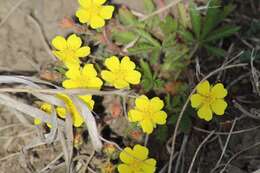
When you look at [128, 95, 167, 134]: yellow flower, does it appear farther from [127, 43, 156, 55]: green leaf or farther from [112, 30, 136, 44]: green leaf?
[112, 30, 136, 44]: green leaf

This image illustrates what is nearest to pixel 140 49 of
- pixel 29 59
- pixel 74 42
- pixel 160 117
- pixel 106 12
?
pixel 106 12

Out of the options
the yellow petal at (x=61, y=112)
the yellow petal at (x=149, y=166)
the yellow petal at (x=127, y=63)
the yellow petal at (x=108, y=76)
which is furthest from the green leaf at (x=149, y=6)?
the yellow petal at (x=149, y=166)

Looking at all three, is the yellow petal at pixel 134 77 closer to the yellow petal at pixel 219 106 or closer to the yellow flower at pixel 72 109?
the yellow flower at pixel 72 109

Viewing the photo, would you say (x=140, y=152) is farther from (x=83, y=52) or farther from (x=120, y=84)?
(x=83, y=52)

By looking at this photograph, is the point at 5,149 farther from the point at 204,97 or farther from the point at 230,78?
the point at 230,78

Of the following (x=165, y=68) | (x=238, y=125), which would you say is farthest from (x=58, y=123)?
(x=238, y=125)
